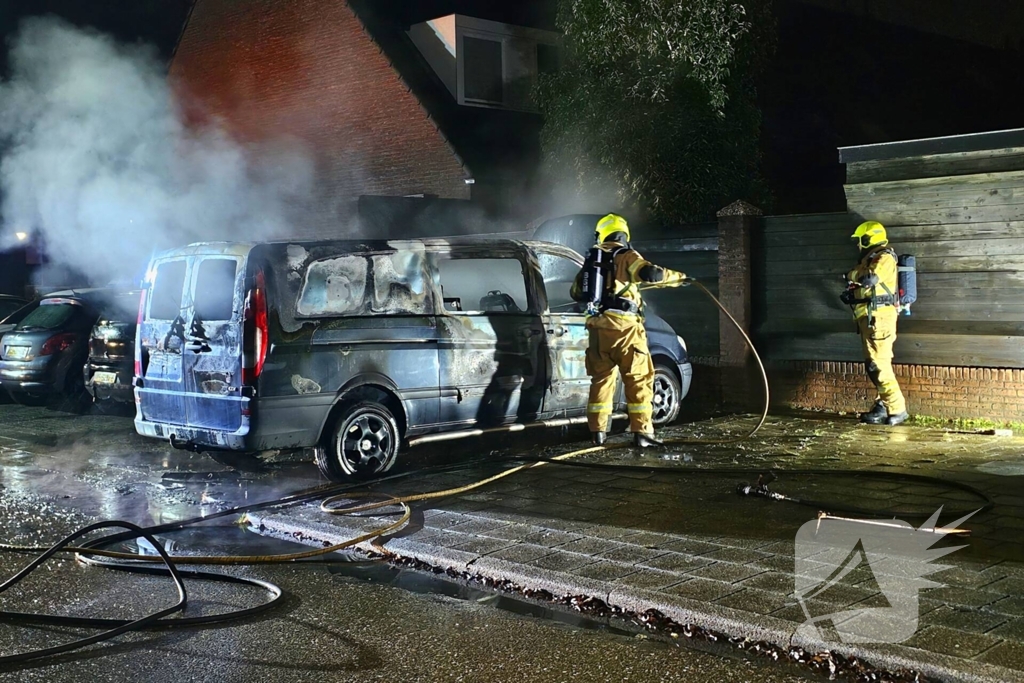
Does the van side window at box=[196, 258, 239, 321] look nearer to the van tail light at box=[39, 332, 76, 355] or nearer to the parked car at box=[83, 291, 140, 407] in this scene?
the parked car at box=[83, 291, 140, 407]

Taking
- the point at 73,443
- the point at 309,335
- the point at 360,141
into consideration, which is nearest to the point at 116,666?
the point at 309,335

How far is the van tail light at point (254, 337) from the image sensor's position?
7859 millimetres

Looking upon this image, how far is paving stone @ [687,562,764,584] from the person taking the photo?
5352 mm

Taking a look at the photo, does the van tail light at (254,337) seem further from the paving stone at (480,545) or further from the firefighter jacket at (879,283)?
the firefighter jacket at (879,283)

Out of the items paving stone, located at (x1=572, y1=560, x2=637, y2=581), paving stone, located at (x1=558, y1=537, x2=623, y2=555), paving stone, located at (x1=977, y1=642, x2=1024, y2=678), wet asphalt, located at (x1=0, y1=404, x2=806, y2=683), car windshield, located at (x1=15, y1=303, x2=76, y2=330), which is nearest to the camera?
paving stone, located at (x1=977, y1=642, x2=1024, y2=678)

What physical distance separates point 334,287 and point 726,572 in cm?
407

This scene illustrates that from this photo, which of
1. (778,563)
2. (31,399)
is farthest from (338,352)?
(31,399)

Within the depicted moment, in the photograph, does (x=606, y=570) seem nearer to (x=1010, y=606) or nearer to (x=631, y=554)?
(x=631, y=554)

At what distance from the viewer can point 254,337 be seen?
7.87m

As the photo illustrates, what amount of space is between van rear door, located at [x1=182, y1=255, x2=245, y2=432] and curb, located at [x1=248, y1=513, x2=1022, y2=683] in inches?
46.0

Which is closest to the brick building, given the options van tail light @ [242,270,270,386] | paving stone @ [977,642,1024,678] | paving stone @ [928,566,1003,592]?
van tail light @ [242,270,270,386]

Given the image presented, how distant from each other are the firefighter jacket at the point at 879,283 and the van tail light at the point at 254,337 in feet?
18.6

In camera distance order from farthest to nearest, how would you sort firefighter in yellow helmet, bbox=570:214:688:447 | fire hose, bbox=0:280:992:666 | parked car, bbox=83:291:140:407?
parked car, bbox=83:291:140:407, firefighter in yellow helmet, bbox=570:214:688:447, fire hose, bbox=0:280:992:666

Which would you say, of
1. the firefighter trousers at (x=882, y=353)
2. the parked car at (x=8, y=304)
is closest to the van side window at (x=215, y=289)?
the firefighter trousers at (x=882, y=353)
